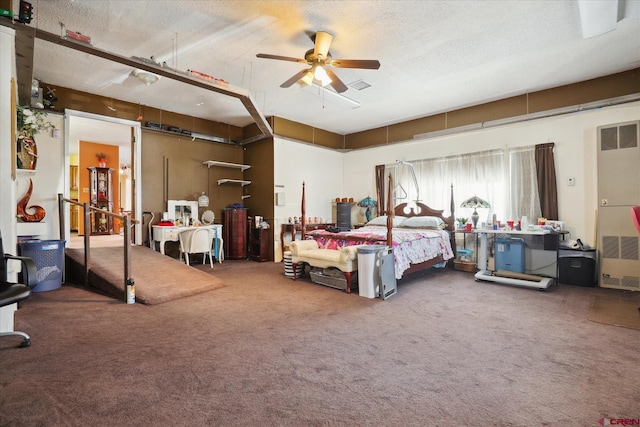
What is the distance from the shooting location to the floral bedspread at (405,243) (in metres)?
4.39

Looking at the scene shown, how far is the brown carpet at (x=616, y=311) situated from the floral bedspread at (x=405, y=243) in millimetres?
2051

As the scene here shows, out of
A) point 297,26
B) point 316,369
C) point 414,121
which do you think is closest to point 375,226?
point 414,121

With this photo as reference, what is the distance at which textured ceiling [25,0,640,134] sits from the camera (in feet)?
10.2

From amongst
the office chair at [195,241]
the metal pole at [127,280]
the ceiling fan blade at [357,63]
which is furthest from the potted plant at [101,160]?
the ceiling fan blade at [357,63]

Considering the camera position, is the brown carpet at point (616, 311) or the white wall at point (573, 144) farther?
the white wall at point (573, 144)

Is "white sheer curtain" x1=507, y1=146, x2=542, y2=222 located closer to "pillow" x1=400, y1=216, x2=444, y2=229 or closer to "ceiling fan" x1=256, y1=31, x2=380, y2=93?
"pillow" x1=400, y1=216, x2=444, y2=229

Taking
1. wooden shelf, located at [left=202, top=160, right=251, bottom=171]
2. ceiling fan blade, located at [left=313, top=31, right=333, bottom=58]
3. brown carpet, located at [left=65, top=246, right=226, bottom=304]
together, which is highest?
ceiling fan blade, located at [left=313, top=31, right=333, bottom=58]

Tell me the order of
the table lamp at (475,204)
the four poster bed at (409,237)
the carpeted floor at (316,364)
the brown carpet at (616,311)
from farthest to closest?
the table lamp at (475,204) → the four poster bed at (409,237) → the brown carpet at (616,311) → the carpeted floor at (316,364)

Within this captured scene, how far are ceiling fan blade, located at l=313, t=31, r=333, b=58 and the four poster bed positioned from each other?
73.4 inches

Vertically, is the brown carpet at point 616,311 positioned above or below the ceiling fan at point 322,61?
below

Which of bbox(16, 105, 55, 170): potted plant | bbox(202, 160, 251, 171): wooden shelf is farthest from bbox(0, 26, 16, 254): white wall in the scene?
bbox(202, 160, 251, 171): wooden shelf

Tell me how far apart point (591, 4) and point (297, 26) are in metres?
2.96

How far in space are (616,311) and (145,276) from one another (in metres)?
5.66

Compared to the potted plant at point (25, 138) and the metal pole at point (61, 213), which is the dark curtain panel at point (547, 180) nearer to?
the potted plant at point (25, 138)
